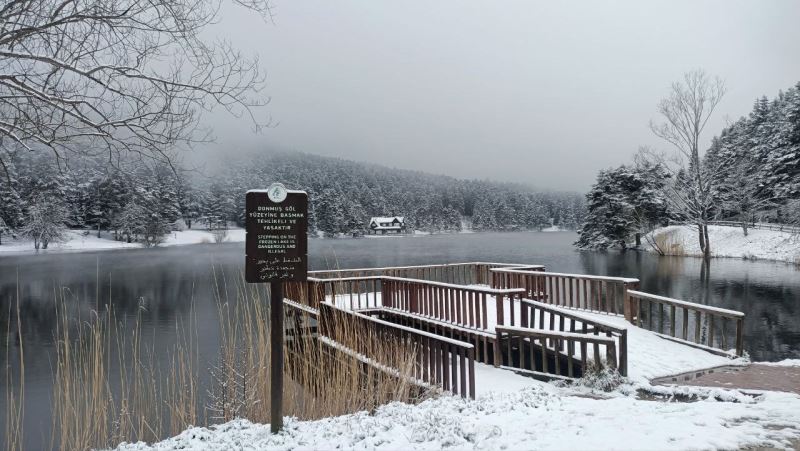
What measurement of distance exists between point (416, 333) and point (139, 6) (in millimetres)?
4816

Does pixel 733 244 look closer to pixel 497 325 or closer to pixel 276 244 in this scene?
pixel 497 325

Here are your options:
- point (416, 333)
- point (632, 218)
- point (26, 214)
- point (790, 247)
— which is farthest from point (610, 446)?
point (26, 214)

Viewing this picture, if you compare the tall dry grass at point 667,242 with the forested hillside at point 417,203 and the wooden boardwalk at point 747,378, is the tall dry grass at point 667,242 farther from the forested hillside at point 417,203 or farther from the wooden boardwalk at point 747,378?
the forested hillside at point 417,203

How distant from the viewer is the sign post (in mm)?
4215

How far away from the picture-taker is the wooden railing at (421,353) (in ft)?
19.4

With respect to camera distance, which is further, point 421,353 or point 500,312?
point 500,312

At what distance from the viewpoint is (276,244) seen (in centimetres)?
428

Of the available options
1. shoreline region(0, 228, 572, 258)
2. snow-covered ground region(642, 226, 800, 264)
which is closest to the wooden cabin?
shoreline region(0, 228, 572, 258)

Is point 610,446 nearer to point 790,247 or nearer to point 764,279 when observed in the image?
point 764,279

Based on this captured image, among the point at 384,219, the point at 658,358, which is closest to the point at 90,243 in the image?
the point at 384,219

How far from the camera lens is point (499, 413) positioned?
4.80 meters

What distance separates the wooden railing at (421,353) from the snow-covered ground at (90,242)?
51.7 m

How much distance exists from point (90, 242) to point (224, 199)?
667 inches

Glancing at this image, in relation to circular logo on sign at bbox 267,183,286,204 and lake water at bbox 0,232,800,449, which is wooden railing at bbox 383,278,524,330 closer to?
lake water at bbox 0,232,800,449
